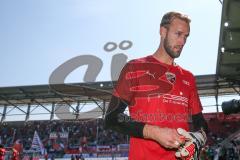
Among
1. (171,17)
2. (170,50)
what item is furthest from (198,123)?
(171,17)

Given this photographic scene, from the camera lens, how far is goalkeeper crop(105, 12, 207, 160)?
8.25 ft

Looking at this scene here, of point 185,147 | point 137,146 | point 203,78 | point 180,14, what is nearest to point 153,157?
point 137,146

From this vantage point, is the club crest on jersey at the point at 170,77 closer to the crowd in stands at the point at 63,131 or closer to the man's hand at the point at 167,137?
the man's hand at the point at 167,137

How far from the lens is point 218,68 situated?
20359 millimetres

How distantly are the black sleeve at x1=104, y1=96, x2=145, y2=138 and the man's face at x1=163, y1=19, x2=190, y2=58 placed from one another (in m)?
0.58

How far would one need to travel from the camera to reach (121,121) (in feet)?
8.41

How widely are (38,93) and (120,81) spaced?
26943mm

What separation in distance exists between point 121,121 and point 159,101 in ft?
1.10

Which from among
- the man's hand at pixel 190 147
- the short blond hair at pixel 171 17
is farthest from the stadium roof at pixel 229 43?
the man's hand at pixel 190 147

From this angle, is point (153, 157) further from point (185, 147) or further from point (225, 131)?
point (225, 131)

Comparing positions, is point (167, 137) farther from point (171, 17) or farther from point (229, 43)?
point (229, 43)

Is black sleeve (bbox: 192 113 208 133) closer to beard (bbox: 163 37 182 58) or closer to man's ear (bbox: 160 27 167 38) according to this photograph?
beard (bbox: 163 37 182 58)

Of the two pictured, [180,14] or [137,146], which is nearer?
[137,146]

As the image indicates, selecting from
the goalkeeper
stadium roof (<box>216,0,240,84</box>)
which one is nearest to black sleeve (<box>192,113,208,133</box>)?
the goalkeeper
